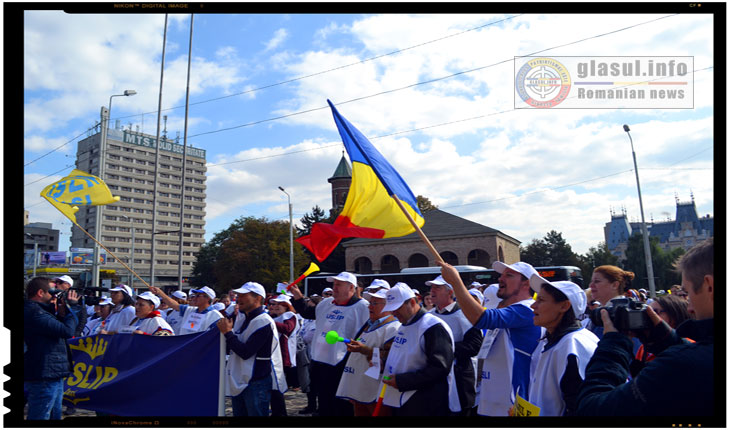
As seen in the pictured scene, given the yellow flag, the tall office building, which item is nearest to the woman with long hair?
the yellow flag

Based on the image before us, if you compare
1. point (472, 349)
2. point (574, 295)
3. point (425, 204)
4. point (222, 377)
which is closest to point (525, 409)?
point (574, 295)

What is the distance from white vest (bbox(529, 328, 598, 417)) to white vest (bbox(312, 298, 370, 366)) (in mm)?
3523

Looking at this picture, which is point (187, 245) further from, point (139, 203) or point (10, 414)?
point (10, 414)

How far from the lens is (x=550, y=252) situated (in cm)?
7888

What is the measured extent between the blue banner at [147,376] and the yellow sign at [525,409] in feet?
11.1

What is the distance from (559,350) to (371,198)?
8.75 feet

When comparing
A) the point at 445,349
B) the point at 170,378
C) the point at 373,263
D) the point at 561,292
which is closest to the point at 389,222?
the point at 445,349

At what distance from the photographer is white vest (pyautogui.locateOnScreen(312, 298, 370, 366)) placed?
6.48 m

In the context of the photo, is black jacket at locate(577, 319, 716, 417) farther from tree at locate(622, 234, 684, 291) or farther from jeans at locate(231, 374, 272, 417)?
tree at locate(622, 234, 684, 291)

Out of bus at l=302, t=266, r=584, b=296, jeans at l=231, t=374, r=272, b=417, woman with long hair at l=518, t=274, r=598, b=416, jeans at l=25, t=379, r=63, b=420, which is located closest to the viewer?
woman with long hair at l=518, t=274, r=598, b=416

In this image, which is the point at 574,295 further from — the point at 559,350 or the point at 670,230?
the point at 670,230

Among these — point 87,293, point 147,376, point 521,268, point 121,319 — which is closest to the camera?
point 521,268

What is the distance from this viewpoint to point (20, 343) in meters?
2.46

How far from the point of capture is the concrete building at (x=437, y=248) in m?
55.7
